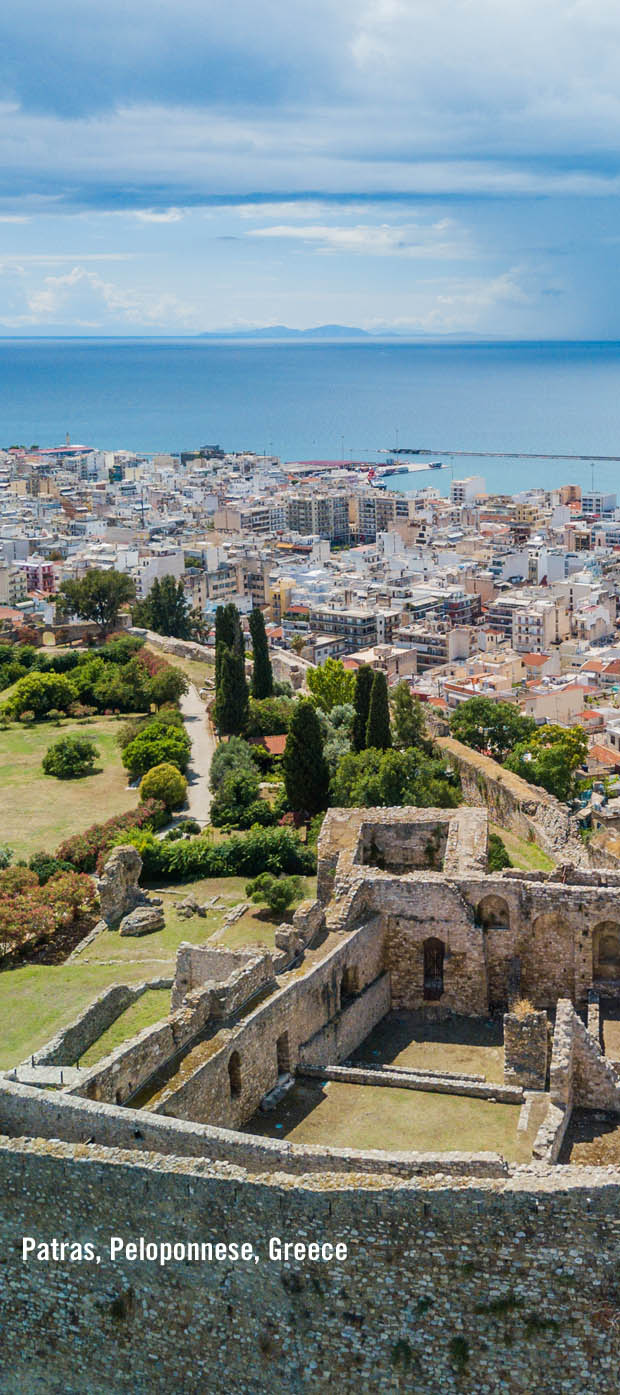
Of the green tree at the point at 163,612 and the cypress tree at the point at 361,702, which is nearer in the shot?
the cypress tree at the point at 361,702

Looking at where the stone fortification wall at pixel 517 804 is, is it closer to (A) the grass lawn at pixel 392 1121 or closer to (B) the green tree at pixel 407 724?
(B) the green tree at pixel 407 724

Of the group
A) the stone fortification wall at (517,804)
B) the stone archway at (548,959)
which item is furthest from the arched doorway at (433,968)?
the stone fortification wall at (517,804)

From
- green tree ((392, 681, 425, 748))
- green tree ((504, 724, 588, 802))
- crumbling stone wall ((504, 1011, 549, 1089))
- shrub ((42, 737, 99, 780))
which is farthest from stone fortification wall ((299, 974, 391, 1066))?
shrub ((42, 737, 99, 780))

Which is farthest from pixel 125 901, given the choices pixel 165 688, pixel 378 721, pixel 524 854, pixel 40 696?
pixel 40 696

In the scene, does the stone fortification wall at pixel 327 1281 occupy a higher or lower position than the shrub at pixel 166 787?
higher

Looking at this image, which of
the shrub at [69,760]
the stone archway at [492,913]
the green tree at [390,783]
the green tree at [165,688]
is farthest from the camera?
the green tree at [165,688]

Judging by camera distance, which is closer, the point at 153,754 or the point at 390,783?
the point at 390,783

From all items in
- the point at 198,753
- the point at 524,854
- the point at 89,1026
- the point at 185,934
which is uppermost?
the point at 89,1026

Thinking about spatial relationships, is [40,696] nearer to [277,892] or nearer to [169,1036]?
[277,892]
